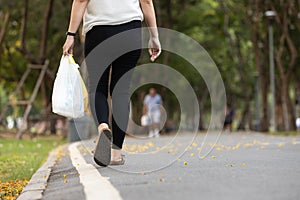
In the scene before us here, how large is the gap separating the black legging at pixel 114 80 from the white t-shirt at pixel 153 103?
1429 centimetres

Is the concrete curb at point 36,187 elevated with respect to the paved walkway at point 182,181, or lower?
lower

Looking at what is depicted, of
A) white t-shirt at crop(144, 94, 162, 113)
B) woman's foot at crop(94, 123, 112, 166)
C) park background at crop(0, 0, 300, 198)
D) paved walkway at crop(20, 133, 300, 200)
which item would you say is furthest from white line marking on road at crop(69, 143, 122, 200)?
park background at crop(0, 0, 300, 198)

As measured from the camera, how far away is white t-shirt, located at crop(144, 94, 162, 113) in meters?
20.5

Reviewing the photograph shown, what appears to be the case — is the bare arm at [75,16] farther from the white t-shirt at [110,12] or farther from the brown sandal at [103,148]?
the brown sandal at [103,148]

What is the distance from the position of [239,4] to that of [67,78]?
78.6 ft

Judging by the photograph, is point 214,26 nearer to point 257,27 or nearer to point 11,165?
point 257,27

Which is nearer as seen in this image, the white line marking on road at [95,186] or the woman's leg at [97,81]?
the white line marking on road at [95,186]

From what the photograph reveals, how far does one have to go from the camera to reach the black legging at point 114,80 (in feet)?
19.6

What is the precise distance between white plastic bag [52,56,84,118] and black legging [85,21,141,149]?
0.55 ft

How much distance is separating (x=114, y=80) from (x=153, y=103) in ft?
47.4

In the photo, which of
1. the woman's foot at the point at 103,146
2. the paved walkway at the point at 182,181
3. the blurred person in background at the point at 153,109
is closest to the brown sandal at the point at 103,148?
the woman's foot at the point at 103,146

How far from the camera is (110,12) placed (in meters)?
5.97

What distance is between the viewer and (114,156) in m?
6.04

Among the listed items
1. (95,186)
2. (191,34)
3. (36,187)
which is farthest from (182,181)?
(191,34)
